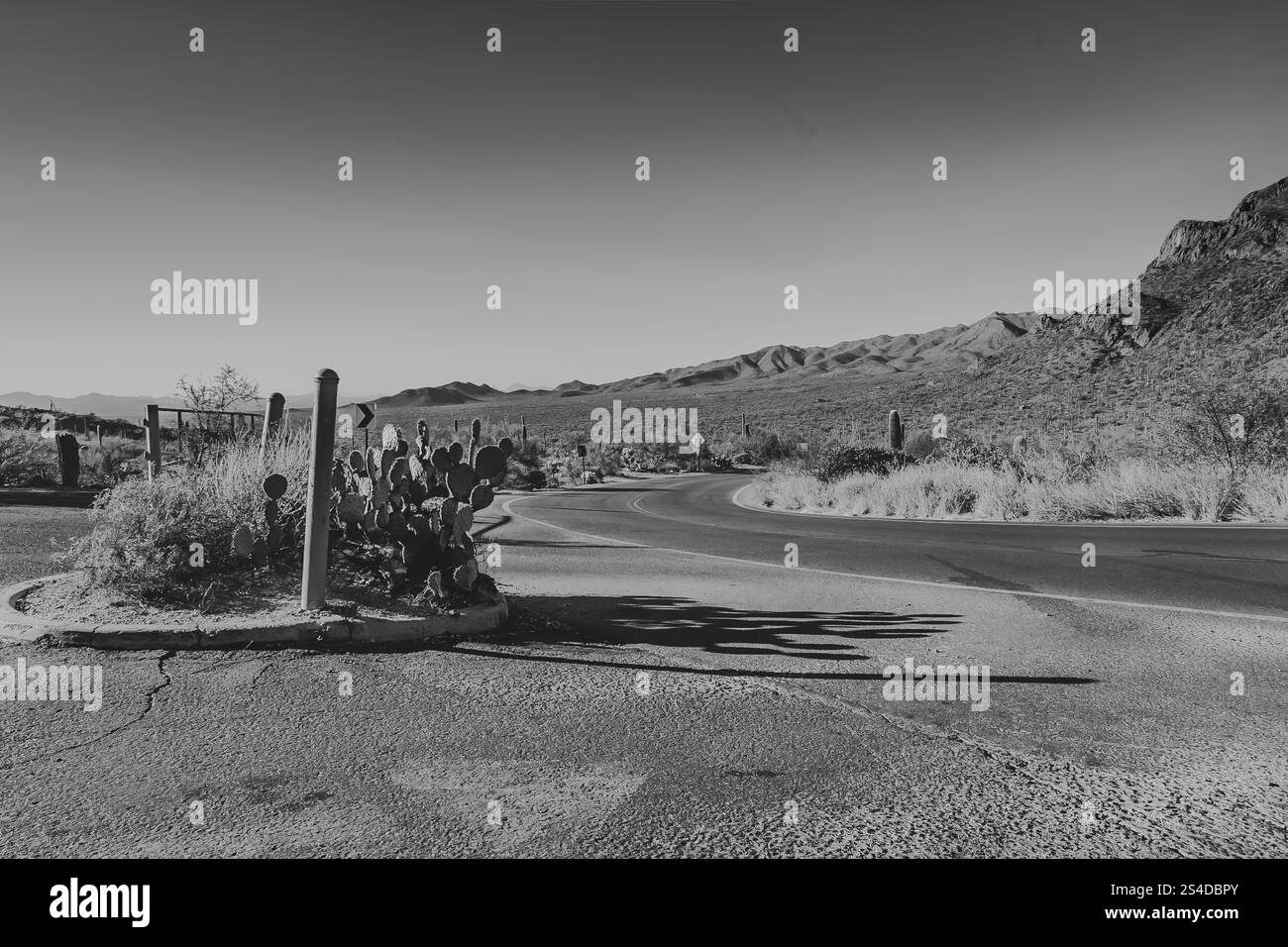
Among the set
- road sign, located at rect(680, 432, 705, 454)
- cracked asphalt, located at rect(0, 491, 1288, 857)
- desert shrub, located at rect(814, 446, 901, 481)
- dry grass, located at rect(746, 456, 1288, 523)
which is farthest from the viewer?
road sign, located at rect(680, 432, 705, 454)

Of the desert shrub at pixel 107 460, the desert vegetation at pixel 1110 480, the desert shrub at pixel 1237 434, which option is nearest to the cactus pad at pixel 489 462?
the desert vegetation at pixel 1110 480

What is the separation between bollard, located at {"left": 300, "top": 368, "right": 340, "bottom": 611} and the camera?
6133 mm

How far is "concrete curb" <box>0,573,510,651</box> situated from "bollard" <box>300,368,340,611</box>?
0.39 metres

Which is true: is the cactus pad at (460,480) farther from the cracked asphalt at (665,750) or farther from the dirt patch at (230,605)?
the cracked asphalt at (665,750)

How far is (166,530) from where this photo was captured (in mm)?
6754

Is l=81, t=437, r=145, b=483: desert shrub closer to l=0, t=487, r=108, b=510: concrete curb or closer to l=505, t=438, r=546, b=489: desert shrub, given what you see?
l=0, t=487, r=108, b=510: concrete curb

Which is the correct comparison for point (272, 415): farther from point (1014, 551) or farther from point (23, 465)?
point (23, 465)

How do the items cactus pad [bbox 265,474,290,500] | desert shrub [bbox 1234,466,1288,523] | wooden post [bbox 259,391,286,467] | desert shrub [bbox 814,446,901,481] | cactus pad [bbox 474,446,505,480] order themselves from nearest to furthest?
cactus pad [bbox 265,474,290,500], cactus pad [bbox 474,446,505,480], wooden post [bbox 259,391,286,467], desert shrub [bbox 1234,466,1288,523], desert shrub [bbox 814,446,901,481]

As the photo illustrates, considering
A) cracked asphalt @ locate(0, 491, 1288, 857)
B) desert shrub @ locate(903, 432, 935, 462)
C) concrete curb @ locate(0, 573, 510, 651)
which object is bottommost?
cracked asphalt @ locate(0, 491, 1288, 857)

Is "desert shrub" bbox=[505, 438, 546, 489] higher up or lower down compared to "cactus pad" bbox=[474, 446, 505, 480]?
lower down

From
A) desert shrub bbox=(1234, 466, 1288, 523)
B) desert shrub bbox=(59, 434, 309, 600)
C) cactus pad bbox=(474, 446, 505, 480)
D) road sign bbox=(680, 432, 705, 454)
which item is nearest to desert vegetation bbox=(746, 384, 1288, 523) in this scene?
desert shrub bbox=(1234, 466, 1288, 523)

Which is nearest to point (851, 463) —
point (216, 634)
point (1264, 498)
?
point (1264, 498)

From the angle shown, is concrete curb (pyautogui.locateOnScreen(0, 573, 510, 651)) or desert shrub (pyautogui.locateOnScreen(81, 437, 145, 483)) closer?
concrete curb (pyautogui.locateOnScreen(0, 573, 510, 651))

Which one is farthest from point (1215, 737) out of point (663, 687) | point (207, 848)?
point (207, 848)
